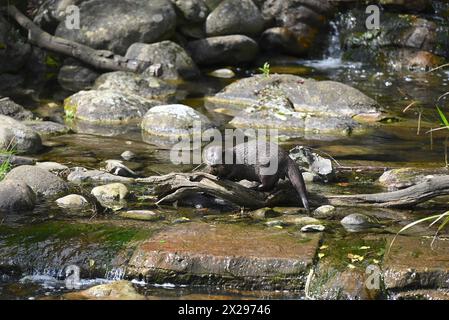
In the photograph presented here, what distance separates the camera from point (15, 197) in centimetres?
590

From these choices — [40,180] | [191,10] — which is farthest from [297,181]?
[191,10]

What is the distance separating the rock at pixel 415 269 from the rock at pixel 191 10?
35.4 ft

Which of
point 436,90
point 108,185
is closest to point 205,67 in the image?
point 436,90

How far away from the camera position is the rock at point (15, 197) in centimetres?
587

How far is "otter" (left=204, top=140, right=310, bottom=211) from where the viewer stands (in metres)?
6.01

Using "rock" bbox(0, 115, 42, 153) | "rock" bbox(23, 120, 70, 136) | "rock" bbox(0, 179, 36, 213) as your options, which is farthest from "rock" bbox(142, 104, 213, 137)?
"rock" bbox(0, 179, 36, 213)

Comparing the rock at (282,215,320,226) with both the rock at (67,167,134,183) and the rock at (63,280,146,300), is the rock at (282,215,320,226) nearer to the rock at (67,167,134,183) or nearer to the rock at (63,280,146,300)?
the rock at (63,280,146,300)

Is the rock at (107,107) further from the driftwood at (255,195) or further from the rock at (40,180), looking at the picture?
the driftwood at (255,195)

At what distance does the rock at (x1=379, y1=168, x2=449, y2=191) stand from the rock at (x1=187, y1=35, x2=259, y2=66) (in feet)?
27.1

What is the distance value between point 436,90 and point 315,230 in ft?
26.7

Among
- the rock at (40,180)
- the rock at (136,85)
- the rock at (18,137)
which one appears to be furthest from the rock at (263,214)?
the rock at (136,85)

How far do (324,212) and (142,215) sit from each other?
142 centimetres

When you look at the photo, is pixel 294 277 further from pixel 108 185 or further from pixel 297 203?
pixel 108 185

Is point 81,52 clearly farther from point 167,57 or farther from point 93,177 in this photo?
point 93,177
